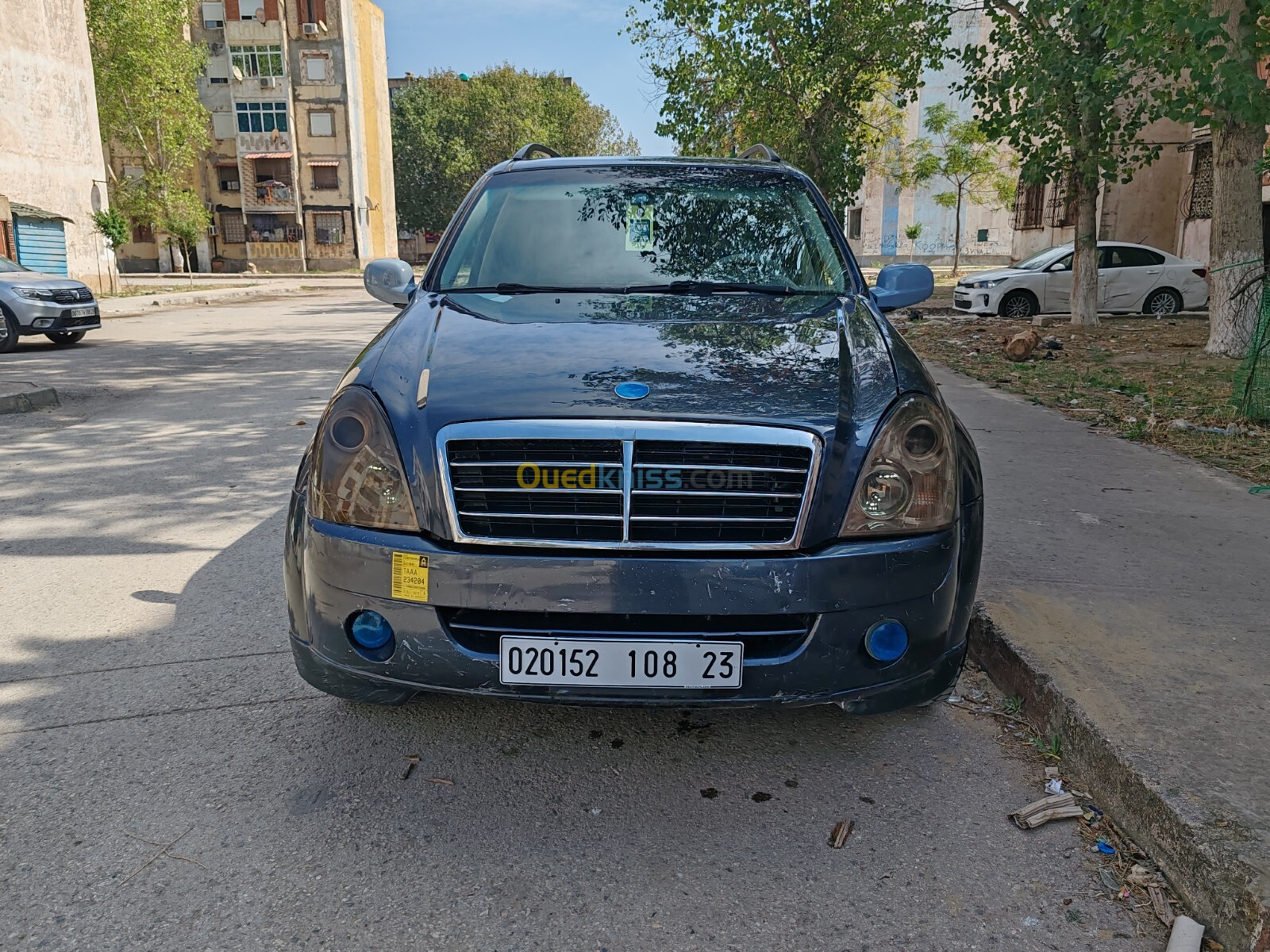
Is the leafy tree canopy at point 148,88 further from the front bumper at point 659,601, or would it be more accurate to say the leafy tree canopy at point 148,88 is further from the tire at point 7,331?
the front bumper at point 659,601

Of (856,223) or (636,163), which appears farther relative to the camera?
(856,223)

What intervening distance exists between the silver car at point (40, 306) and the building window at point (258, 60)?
44.0 m

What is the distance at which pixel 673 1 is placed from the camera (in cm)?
2161

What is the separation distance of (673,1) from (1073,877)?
22.4 metres

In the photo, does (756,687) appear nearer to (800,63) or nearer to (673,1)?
(800,63)

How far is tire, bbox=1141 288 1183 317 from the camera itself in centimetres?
1911

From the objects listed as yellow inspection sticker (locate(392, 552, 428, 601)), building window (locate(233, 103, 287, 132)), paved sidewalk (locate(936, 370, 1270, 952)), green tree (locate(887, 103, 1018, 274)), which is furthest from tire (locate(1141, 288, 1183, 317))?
building window (locate(233, 103, 287, 132))

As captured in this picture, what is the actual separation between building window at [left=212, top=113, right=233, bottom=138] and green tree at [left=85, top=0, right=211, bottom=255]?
Answer: 532 inches

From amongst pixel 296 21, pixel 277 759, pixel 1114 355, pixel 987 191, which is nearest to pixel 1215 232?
pixel 1114 355

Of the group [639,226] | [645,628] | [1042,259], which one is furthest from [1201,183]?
[645,628]

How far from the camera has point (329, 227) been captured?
2148 inches

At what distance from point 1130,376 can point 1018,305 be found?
8858 millimetres

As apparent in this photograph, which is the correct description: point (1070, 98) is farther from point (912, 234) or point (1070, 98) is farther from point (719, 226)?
point (912, 234)

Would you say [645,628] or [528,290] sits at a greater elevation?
[528,290]
